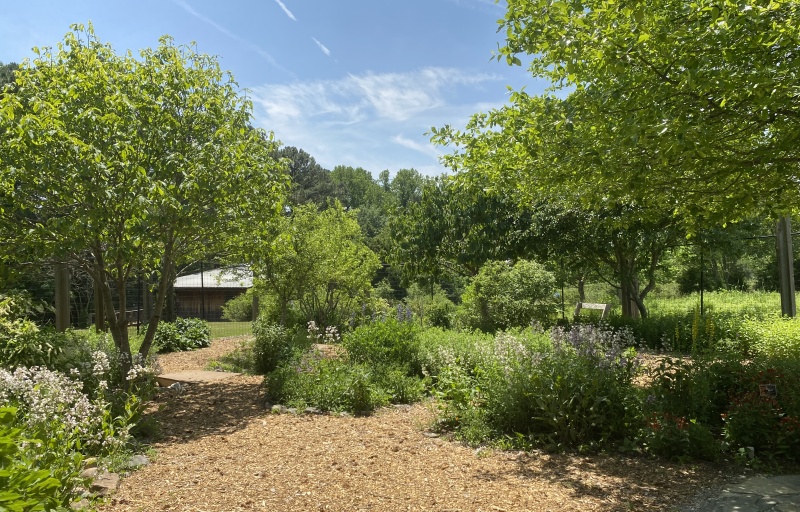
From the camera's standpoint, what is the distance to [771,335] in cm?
849

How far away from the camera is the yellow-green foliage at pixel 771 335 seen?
7797mm

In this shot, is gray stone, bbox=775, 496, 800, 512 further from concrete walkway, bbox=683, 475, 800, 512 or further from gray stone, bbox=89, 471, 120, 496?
gray stone, bbox=89, 471, 120, 496

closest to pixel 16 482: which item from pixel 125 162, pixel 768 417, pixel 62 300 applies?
pixel 125 162

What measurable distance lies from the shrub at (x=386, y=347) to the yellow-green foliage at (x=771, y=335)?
4.60m

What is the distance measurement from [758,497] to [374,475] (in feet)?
8.52

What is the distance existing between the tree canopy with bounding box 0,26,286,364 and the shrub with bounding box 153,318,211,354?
5249mm

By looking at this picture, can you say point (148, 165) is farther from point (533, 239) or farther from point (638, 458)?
point (533, 239)

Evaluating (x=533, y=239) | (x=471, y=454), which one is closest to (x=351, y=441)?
(x=471, y=454)

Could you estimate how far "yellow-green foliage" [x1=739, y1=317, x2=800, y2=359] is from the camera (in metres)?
7.80

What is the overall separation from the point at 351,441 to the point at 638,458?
2.47 metres

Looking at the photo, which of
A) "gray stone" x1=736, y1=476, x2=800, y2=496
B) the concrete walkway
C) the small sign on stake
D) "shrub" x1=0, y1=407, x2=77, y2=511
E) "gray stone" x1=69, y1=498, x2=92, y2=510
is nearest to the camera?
"shrub" x1=0, y1=407, x2=77, y2=511

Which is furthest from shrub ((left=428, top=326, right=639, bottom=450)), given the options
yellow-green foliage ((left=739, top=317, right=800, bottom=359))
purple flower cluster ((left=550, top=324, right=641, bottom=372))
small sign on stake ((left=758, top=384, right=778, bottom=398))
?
yellow-green foliage ((left=739, top=317, right=800, bottom=359))

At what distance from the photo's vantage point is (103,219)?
5188 millimetres

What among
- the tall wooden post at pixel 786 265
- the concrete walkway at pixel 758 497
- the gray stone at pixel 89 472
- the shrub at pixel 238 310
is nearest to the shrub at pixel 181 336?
the shrub at pixel 238 310
